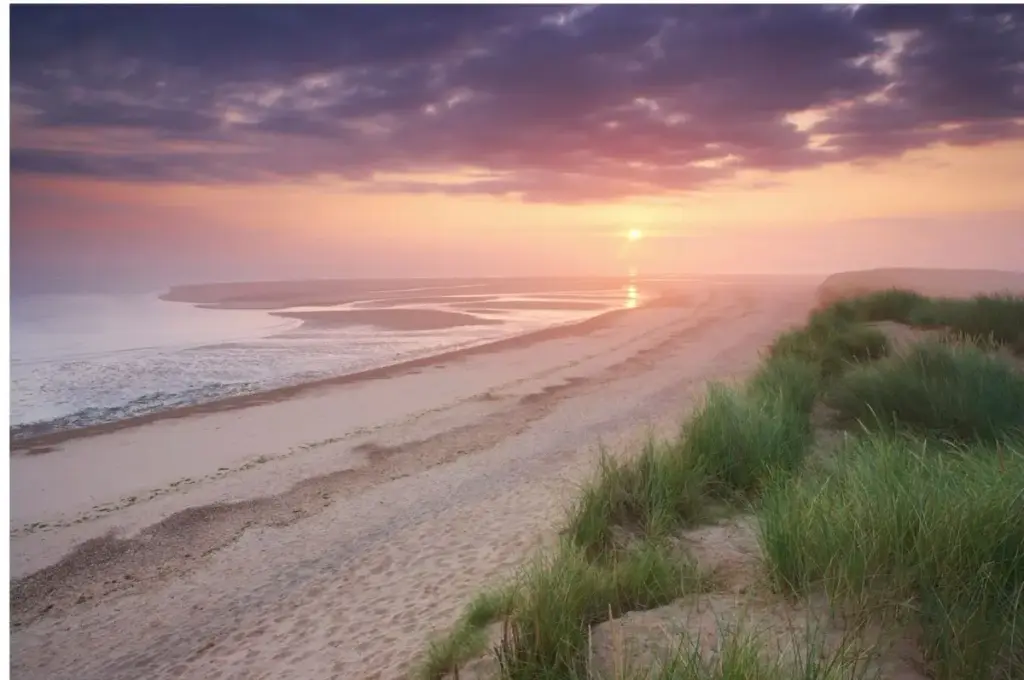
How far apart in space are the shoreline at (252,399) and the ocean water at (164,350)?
0.14m

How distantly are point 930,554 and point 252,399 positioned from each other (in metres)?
5.68

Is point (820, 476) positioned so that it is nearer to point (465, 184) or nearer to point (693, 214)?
point (693, 214)

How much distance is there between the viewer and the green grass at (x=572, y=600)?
1872 mm

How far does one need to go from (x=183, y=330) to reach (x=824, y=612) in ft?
33.0

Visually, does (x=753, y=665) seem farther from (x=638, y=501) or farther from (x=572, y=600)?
(x=638, y=501)

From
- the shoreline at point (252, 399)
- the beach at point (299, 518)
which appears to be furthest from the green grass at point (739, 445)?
the shoreline at point (252, 399)

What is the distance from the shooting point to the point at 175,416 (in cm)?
589

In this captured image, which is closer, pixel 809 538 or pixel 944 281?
pixel 809 538

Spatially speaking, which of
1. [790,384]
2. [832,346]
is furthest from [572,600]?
[832,346]

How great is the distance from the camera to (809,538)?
2096 millimetres

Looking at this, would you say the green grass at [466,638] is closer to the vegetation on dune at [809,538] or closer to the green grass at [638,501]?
the vegetation on dune at [809,538]

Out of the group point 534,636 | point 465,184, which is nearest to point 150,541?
point 534,636

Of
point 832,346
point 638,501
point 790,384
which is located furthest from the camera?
point 832,346

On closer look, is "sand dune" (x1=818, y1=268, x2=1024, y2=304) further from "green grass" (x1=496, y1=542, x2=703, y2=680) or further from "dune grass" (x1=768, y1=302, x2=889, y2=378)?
"green grass" (x1=496, y1=542, x2=703, y2=680)
